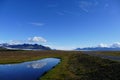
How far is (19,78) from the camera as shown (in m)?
45.2

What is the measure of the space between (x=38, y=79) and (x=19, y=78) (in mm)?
4452

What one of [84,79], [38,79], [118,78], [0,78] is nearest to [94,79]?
[84,79]

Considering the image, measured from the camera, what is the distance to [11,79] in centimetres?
4391

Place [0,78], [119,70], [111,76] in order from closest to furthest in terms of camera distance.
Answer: [111,76] < [119,70] < [0,78]

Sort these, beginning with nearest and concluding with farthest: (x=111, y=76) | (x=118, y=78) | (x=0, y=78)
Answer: (x=118, y=78) → (x=111, y=76) → (x=0, y=78)

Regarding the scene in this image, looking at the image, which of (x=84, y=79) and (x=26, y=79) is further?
(x=26, y=79)

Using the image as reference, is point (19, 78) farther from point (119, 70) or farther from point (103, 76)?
point (119, 70)

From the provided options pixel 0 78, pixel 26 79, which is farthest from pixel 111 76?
pixel 0 78

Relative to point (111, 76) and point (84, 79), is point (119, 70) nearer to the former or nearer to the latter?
point (111, 76)

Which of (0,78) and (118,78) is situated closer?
(118,78)

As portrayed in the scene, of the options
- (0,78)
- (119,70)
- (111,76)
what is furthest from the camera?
(0,78)

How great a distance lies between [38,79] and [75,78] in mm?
8216

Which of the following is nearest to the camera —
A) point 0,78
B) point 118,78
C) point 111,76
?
point 118,78

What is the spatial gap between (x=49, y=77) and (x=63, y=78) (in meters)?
3.70
